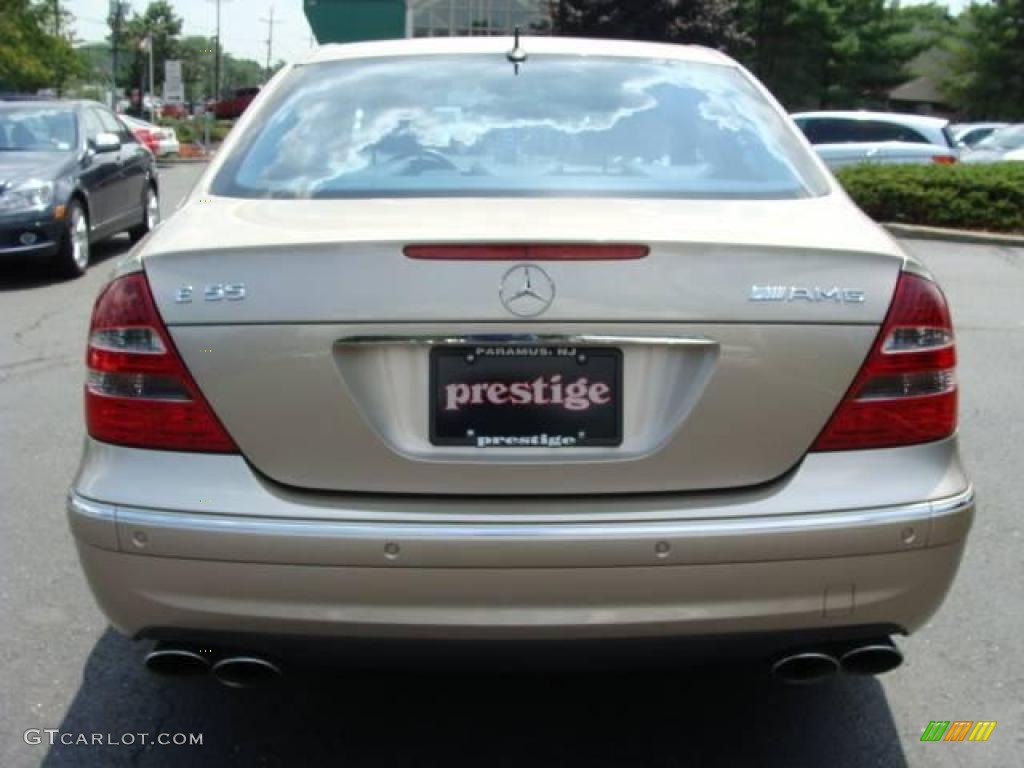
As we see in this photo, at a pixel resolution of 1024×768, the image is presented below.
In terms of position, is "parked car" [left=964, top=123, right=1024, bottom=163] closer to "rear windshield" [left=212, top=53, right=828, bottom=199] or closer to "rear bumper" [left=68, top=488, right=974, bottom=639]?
"rear windshield" [left=212, top=53, right=828, bottom=199]

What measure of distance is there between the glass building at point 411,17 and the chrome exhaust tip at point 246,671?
134ft

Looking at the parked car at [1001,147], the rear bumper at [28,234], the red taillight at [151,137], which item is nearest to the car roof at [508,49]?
the rear bumper at [28,234]

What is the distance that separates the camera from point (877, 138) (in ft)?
59.8

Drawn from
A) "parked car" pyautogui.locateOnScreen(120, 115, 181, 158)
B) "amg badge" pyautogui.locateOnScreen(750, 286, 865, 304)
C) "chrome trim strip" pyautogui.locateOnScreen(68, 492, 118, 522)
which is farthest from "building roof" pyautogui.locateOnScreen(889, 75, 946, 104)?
"chrome trim strip" pyautogui.locateOnScreen(68, 492, 118, 522)

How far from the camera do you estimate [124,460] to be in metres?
2.57

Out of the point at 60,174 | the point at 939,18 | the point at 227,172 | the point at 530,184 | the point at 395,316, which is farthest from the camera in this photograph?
the point at 939,18

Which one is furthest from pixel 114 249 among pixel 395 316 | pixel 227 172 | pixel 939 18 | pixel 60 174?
pixel 939 18

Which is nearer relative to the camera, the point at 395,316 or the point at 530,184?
the point at 395,316

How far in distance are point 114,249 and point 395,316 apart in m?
11.7

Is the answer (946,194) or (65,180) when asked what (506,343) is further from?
(946,194)

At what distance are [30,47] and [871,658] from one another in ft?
88.3

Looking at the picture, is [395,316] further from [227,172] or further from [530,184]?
[227,172]

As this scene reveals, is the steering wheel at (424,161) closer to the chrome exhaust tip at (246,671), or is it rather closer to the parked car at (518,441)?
the parked car at (518,441)

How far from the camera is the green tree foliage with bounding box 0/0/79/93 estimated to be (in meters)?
25.0
